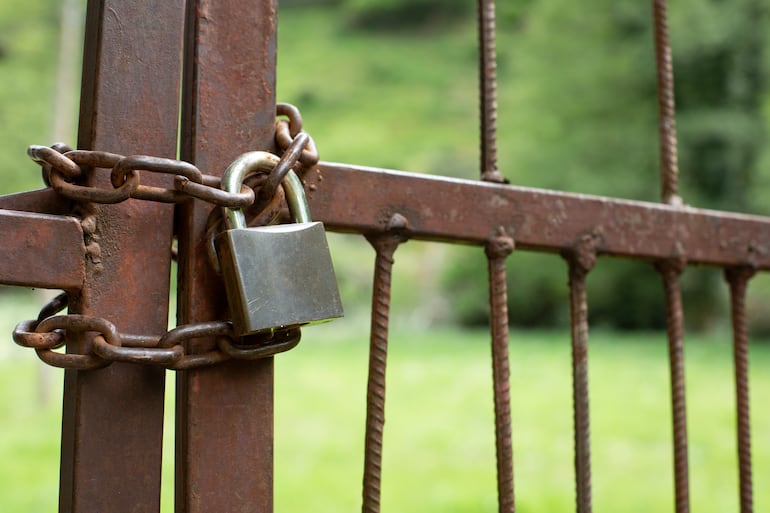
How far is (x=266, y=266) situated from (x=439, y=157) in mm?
12116

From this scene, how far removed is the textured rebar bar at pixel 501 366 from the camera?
648mm

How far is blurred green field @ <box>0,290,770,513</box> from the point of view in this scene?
3.38m

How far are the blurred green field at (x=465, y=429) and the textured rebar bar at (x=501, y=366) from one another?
2578 mm

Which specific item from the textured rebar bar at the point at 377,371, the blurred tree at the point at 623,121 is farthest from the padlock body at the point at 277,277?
the blurred tree at the point at 623,121

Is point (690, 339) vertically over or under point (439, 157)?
under

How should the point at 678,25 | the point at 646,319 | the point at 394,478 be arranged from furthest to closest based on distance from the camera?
the point at 646,319
the point at 678,25
the point at 394,478

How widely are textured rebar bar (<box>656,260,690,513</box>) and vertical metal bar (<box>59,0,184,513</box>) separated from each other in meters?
0.48

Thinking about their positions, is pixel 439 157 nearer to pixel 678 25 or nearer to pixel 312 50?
pixel 312 50

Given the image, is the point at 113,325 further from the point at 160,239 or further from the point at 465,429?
the point at 465,429

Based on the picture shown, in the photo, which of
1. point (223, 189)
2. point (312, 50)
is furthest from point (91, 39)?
point (312, 50)

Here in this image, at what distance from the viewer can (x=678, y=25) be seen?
27.6ft

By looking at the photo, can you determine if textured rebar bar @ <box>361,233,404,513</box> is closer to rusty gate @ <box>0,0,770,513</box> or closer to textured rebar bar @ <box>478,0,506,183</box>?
rusty gate @ <box>0,0,770,513</box>

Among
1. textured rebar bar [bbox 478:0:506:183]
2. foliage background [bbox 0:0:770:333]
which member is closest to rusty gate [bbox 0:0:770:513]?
textured rebar bar [bbox 478:0:506:183]

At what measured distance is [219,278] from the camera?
1.70 feet
